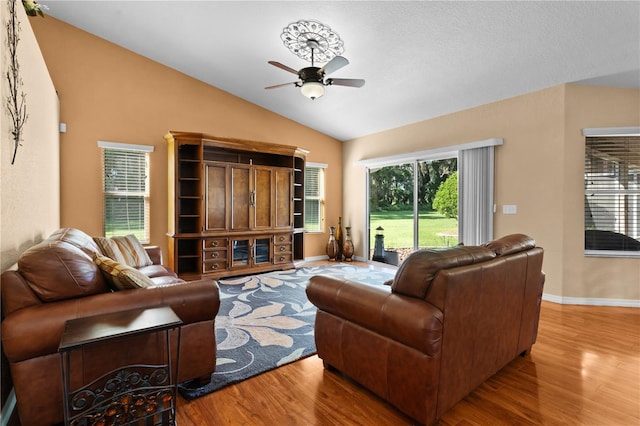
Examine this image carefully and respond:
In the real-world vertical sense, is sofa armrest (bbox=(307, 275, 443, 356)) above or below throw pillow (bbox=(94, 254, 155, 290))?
below

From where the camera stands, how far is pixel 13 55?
1957 millimetres

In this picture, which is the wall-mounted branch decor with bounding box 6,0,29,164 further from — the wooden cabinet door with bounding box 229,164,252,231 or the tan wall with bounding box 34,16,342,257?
the wooden cabinet door with bounding box 229,164,252,231

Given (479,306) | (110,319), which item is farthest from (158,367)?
(479,306)

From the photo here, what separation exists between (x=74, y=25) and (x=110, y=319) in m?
4.82

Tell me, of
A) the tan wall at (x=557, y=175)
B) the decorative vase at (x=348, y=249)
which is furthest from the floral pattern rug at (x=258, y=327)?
the tan wall at (x=557, y=175)

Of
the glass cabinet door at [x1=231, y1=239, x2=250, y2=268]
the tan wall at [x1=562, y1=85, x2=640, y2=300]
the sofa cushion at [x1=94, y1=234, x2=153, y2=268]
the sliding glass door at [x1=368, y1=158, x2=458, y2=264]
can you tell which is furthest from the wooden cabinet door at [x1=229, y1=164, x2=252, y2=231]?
the tan wall at [x1=562, y1=85, x2=640, y2=300]

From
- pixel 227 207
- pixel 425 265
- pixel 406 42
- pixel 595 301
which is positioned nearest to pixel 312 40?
pixel 406 42

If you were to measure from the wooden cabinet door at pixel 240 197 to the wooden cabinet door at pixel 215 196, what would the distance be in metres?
0.11

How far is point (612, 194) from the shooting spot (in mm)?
3945

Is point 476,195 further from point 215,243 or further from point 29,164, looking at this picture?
point 29,164

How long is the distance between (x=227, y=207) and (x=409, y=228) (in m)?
3.25

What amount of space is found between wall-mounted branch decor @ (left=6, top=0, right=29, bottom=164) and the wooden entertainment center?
102 inches

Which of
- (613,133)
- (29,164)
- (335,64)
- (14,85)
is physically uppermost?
(335,64)

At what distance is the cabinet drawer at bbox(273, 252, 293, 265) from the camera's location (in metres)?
5.64
